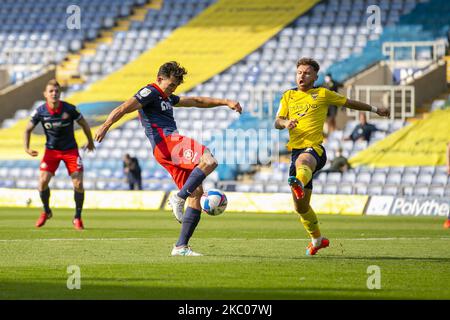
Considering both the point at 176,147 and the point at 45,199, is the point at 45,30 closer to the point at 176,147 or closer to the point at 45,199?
the point at 45,199

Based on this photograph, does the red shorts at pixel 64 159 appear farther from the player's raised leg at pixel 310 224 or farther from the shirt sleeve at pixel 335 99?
the player's raised leg at pixel 310 224

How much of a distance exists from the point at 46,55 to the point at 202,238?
1121 inches

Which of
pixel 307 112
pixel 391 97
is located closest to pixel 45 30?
pixel 391 97

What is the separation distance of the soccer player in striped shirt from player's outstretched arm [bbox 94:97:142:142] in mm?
1847

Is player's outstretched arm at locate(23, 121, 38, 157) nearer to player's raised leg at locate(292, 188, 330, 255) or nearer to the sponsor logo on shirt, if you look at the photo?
the sponsor logo on shirt

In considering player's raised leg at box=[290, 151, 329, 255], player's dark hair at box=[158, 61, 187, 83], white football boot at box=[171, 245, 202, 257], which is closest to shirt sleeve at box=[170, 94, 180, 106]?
player's dark hair at box=[158, 61, 187, 83]

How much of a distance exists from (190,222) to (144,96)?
1591 mm

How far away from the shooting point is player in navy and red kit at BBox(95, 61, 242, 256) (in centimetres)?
1343

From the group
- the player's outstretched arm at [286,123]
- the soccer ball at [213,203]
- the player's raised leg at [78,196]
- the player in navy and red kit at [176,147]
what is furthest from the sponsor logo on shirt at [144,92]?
the player's raised leg at [78,196]

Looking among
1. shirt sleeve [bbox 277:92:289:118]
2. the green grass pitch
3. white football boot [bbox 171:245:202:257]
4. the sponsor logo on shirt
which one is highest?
the sponsor logo on shirt

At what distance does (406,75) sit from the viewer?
36.4 metres

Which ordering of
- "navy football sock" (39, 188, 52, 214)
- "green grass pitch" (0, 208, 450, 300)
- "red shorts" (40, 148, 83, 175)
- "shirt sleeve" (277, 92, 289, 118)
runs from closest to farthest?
1. "green grass pitch" (0, 208, 450, 300)
2. "shirt sleeve" (277, 92, 289, 118)
3. "red shorts" (40, 148, 83, 175)
4. "navy football sock" (39, 188, 52, 214)

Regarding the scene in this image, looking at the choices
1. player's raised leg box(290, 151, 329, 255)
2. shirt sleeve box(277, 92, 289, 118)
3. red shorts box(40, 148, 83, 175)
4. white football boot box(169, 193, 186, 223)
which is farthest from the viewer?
red shorts box(40, 148, 83, 175)

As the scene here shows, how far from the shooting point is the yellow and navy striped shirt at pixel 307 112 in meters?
14.4
